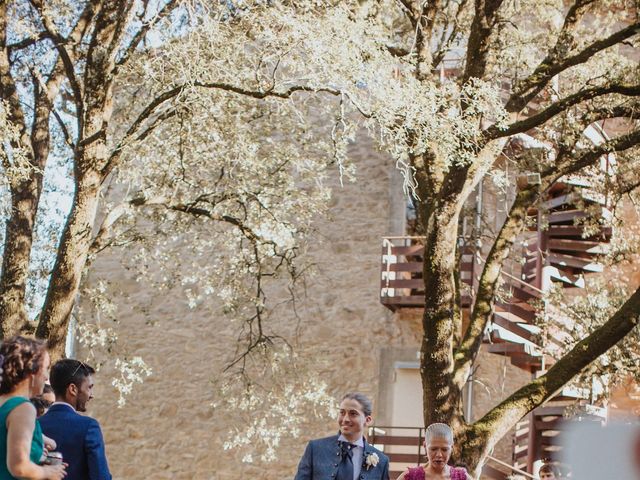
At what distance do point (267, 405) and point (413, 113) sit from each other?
375 inches

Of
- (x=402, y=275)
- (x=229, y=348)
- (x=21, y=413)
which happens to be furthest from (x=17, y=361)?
(x=229, y=348)

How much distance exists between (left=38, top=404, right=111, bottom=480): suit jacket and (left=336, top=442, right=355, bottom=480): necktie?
1.61 m

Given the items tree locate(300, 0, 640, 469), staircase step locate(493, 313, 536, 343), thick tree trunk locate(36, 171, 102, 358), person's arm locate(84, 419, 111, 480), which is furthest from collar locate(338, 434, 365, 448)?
staircase step locate(493, 313, 536, 343)

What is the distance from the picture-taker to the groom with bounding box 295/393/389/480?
19.1 feet

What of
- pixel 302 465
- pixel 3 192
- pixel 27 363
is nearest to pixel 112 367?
pixel 3 192

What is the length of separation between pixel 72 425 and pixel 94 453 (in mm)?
158

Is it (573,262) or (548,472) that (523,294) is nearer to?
(573,262)

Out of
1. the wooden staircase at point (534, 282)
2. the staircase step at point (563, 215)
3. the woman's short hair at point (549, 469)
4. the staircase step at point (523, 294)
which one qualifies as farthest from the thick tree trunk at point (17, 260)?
the staircase step at point (563, 215)

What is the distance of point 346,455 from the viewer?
5.90m

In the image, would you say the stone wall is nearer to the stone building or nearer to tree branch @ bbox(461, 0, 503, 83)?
the stone building

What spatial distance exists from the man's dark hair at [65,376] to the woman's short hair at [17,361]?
59cm

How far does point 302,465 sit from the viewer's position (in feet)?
19.5

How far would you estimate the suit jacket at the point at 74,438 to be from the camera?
184 inches

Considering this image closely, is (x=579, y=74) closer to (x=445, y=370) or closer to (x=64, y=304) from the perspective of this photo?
(x=445, y=370)
